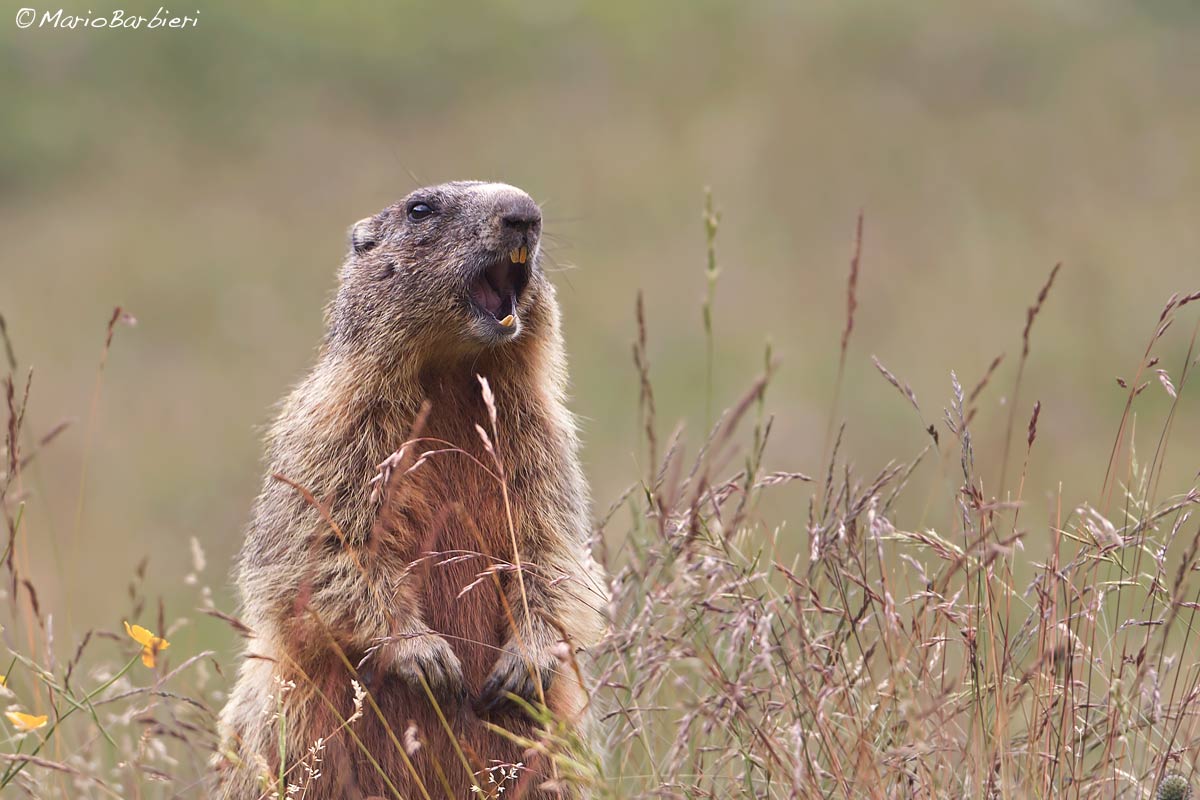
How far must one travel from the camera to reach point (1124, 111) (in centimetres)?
1730

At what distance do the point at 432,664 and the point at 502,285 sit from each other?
1.20 m

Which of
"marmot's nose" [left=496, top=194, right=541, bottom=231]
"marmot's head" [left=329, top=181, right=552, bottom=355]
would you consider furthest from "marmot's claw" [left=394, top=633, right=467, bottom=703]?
"marmot's nose" [left=496, top=194, right=541, bottom=231]

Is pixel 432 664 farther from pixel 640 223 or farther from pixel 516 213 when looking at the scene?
pixel 640 223

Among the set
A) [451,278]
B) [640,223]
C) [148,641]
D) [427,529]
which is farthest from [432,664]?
[640,223]

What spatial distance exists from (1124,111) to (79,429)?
1193 centimetres

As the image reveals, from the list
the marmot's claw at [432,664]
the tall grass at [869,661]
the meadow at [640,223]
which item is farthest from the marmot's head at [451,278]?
the meadow at [640,223]

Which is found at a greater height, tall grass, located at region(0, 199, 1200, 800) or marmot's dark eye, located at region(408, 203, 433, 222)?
marmot's dark eye, located at region(408, 203, 433, 222)

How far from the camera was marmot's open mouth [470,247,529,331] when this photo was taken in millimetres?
4395

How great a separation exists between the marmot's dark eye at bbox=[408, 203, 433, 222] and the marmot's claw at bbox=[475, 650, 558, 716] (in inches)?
55.2

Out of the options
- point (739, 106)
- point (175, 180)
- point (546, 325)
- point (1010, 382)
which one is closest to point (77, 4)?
point (175, 180)

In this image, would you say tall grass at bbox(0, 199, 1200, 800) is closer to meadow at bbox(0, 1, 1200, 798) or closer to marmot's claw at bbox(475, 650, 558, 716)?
marmot's claw at bbox(475, 650, 558, 716)

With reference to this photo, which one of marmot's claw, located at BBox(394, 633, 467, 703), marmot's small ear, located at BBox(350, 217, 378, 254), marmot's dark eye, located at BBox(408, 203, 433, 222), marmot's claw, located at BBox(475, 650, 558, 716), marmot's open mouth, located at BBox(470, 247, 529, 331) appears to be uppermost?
marmot's dark eye, located at BBox(408, 203, 433, 222)

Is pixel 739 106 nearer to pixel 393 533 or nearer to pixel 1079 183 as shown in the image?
pixel 1079 183

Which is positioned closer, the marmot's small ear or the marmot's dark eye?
the marmot's dark eye
